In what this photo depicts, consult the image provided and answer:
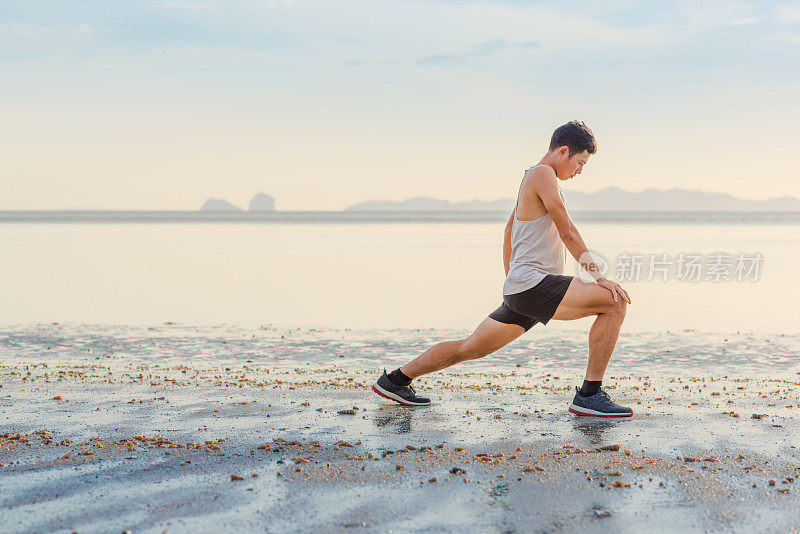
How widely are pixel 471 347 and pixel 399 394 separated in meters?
0.67

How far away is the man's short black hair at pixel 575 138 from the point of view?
5910 millimetres

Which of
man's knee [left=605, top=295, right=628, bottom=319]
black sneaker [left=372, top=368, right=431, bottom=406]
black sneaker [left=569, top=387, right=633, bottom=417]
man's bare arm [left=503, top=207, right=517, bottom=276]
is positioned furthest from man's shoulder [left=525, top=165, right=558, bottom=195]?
black sneaker [left=372, top=368, right=431, bottom=406]

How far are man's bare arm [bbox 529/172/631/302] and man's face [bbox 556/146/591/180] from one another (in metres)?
0.19

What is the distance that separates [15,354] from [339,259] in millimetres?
14008

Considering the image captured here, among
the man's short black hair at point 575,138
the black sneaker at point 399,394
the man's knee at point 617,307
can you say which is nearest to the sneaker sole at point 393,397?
the black sneaker at point 399,394

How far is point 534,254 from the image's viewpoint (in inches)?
232

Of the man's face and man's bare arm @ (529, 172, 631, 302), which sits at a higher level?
the man's face

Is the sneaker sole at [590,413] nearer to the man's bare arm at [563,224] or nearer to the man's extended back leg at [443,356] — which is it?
the man's extended back leg at [443,356]

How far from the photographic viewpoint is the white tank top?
229 inches

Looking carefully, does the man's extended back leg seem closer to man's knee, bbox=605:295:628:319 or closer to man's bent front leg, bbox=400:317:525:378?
man's bent front leg, bbox=400:317:525:378

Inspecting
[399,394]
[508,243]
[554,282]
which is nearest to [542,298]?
[554,282]

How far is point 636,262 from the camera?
2116cm

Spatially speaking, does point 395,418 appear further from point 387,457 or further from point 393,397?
point 387,457

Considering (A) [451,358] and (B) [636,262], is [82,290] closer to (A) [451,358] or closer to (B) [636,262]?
(A) [451,358]
